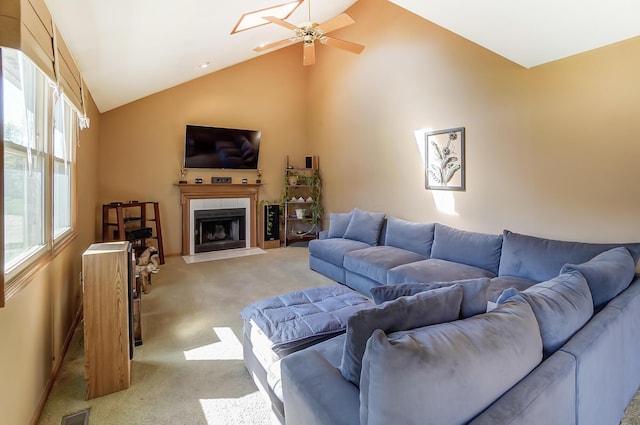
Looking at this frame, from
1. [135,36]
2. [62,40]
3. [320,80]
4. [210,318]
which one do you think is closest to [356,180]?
[320,80]

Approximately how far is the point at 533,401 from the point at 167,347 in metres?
2.60

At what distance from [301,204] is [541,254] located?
4872 millimetres

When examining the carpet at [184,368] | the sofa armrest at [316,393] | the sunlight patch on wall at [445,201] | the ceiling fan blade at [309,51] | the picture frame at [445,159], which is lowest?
the carpet at [184,368]

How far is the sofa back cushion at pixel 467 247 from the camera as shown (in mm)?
3246

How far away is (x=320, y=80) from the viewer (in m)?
6.68

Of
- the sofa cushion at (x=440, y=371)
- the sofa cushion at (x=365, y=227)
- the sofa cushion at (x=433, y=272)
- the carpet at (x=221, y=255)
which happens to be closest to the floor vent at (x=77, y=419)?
the sofa cushion at (x=440, y=371)

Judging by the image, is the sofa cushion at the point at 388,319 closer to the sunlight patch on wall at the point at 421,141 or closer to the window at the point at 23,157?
the window at the point at 23,157

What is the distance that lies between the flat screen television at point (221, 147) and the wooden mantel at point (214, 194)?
38 cm

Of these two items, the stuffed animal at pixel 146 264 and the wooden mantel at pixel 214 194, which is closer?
the stuffed animal at pixel 146 264

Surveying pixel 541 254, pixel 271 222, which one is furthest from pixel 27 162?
pixel 271 222

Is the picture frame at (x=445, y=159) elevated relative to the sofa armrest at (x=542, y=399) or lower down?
elevated

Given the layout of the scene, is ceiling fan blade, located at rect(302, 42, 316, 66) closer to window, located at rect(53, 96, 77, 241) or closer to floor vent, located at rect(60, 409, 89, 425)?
window, located at rect(53, 96, 77, 241)

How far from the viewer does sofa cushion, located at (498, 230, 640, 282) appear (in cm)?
258

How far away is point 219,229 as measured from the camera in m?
6.41
